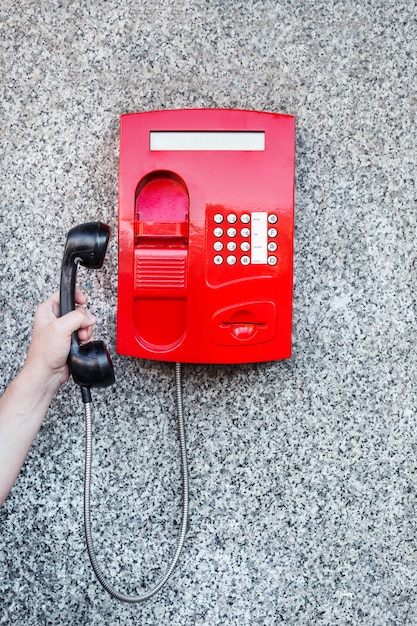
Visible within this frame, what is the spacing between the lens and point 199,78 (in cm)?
84

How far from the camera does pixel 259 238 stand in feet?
2.43

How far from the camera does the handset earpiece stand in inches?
28.8

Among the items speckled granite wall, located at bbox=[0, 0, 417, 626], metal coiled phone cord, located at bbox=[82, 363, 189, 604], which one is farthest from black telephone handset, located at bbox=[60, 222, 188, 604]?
speckled granite wall, located at bbox=[0, 0, 417, 626]

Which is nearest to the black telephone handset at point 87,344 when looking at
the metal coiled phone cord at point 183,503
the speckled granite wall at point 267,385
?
the metal coiled phone cord at point 183,503

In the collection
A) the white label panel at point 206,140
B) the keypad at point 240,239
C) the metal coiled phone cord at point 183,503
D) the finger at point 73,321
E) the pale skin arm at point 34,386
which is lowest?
the metal coiled phone cord at point 183,503

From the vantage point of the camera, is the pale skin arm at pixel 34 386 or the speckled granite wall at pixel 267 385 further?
the speckled granite wall at pixel 267 385

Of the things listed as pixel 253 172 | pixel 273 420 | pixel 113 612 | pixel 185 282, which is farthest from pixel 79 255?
pixel 113 612

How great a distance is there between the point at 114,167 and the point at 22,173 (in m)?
0.13

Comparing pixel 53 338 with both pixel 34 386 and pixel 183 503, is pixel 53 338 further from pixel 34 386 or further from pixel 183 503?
pixel 183 503

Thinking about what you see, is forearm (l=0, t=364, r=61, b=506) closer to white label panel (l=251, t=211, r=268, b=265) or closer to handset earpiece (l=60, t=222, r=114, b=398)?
handset earpiece (l=60, t=222, r=114, b=398)

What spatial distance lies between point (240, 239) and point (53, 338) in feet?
0.82

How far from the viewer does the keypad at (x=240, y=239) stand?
741mm

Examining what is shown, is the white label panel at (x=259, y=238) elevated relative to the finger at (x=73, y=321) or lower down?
elevated

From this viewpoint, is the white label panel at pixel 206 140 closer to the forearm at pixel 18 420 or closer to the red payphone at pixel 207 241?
the red payphone at pixel 207 241
